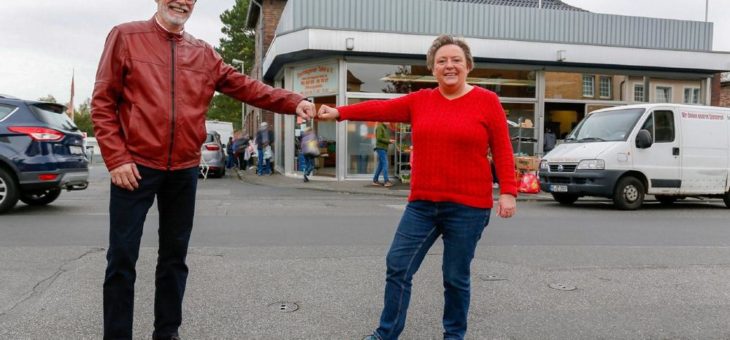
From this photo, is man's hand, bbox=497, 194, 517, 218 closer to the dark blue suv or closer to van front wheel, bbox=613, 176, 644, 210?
the dark blue suv

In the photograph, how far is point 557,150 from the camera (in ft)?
38.3

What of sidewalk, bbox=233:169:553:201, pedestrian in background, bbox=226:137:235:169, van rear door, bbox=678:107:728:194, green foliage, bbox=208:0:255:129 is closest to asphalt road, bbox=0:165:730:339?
van rear door, bbox=678:107:728:194

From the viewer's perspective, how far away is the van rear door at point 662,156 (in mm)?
10875

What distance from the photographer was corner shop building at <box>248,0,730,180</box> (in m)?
16.5

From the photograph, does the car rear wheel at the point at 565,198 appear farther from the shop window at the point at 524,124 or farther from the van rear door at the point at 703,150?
the shop window at the point at 524,124

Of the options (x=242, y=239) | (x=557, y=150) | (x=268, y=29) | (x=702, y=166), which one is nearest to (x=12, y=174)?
(x=242, y=239)

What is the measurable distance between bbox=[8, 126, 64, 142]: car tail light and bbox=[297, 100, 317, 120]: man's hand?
21.7 ft

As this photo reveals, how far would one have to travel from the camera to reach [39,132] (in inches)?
329

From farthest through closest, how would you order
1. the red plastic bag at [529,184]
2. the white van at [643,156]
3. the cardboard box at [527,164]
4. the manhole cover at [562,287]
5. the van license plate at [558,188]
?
the cardboard box at [527,164], the red plastic bag at [529,184], the van license plate at [558,188], the white van at [643,156], the manhole cover at [562,287]

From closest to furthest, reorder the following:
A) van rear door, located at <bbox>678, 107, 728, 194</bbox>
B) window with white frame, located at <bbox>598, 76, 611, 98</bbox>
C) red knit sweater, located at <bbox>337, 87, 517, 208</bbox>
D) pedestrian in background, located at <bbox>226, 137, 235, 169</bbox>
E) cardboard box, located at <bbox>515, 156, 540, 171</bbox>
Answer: red knit sweater, located at <bbox>337, 87, 517, 208</bbox> → van rear door, located at <bbox>678, 107, 728, 194</bbox> → cardboard box, located at <bbox>515, 156, 540, 171</bbox> → window with white frame, located at <bbox>598, 76, 611, 98</bbox> → pedestrian in background, located at <bbox>226, 137, 235, 169</bbox>

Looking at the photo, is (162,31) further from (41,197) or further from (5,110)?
(41,197)

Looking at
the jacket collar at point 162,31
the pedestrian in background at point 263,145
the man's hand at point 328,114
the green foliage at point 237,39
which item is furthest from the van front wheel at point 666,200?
the green foliage at point 237,39

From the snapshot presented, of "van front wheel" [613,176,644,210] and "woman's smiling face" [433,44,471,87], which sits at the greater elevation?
"woman's smiling face" [433,44,471,87]

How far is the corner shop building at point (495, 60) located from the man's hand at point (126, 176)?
13.6 metres
